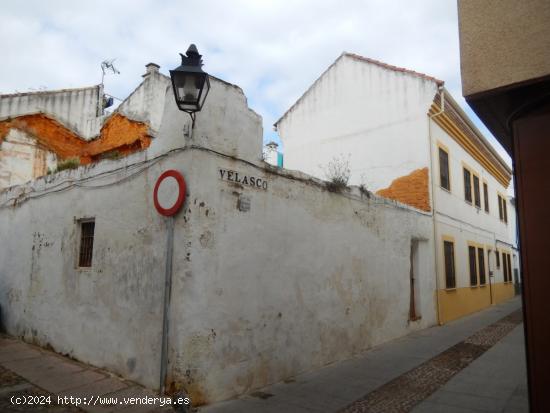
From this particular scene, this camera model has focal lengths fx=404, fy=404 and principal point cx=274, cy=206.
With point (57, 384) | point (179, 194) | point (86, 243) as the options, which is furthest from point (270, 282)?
point (86, 243)

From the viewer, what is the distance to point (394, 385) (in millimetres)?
5773

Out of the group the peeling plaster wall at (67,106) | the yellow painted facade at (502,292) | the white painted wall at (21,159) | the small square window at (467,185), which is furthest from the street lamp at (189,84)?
the yellow painted facade at (502,292)

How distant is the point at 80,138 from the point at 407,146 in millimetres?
→ 11006

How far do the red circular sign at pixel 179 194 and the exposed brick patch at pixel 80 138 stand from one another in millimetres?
6973

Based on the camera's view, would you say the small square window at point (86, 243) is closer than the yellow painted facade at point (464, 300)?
Yes

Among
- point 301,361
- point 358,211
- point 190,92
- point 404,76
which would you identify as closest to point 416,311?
point 358,211

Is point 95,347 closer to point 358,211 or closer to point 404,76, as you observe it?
point 358,211

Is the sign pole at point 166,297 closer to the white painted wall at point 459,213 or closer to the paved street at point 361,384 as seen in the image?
the paved street at point 361,384

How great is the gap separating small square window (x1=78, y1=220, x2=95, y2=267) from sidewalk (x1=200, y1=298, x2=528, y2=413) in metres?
3.44

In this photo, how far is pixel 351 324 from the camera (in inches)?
294

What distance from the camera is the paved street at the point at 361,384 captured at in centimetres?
487

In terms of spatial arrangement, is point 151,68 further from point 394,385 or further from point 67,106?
point 394,385

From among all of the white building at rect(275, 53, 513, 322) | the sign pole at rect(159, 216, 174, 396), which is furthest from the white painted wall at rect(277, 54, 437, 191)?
the sign pole at rect(159, 216, 174, 396)

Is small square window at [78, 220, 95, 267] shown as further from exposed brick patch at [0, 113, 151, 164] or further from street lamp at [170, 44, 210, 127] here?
exposed brick patch at [0, 113, 151, 164]
